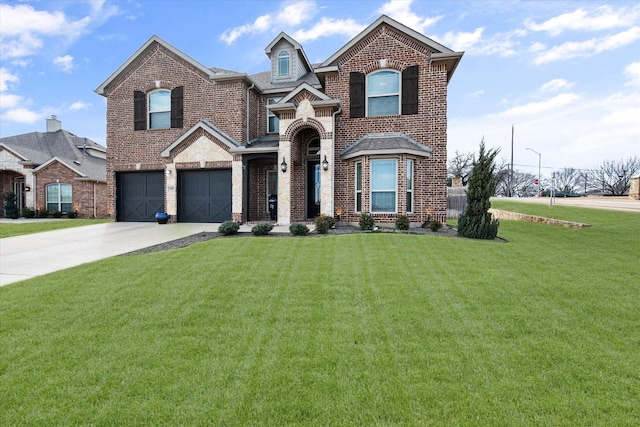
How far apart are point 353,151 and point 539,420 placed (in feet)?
37.9

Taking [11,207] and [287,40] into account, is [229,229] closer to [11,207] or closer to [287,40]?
[287,40]

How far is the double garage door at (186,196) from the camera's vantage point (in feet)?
51.6

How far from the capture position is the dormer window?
17.2 m

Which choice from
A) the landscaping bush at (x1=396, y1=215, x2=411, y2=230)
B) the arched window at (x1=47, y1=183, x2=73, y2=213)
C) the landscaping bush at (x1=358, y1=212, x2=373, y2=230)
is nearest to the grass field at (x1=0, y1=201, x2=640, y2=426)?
the landscaping bush at (x1=396, y1=215, x2=411, y2=230)

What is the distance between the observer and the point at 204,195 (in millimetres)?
15922

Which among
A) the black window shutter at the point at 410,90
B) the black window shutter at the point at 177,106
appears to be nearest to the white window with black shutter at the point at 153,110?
the black window shutter at the point at 177,106

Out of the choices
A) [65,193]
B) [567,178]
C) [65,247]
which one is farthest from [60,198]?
[567,178]

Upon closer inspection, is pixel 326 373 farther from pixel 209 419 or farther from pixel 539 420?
pixel 539 420

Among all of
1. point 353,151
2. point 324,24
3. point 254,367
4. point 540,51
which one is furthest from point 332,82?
point 254,367

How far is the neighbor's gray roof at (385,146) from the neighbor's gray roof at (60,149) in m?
18.9

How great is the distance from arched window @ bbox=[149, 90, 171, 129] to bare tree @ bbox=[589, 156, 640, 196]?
2514 inches

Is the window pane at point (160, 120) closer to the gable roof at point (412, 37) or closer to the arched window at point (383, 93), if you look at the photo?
the gable roof at point (412, 37)

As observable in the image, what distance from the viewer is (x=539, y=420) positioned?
7.80 feet

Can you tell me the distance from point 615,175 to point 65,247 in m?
73.0
